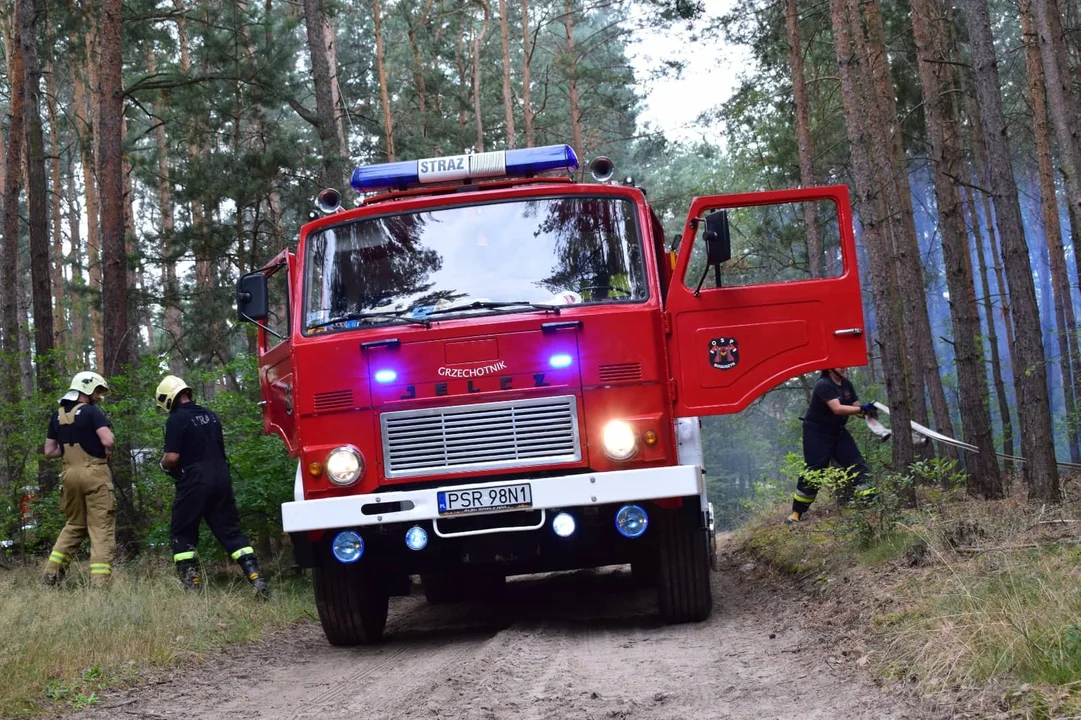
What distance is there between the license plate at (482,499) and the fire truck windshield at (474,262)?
1.10m

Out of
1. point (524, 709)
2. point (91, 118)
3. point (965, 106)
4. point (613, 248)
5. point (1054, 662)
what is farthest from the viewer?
point (91, 118)

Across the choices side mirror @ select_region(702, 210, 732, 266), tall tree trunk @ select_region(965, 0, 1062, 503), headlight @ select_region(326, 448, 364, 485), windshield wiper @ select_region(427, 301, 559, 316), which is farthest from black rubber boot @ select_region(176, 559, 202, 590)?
tall tree trunk @ select_region(965, 0, 1062, 503)

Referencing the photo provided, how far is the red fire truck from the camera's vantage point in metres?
6.88

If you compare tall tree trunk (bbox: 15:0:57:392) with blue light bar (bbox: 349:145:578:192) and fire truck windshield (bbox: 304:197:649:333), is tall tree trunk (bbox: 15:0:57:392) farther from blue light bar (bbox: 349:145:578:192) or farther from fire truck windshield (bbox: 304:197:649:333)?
fire truck windshield (bbox: 304:197:649:333)

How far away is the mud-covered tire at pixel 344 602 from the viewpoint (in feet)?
24.9

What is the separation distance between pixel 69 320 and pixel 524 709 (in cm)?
4235

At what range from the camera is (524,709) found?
4.99m

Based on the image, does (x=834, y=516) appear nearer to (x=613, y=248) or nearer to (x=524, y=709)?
(x=613, y=248)

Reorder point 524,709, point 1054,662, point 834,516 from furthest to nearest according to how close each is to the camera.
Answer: point 834,516 → point 524,709 → point 1054,662

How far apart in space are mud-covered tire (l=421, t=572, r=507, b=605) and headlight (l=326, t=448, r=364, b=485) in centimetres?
258

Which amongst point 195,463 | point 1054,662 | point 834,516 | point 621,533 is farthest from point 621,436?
point 834,516

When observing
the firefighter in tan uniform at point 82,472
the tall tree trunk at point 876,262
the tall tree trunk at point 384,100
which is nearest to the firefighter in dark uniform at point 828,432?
the tall tree trunk at point 876,262

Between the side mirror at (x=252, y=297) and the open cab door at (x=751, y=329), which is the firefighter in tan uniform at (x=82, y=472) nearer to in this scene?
the side mirror at (x=252, y=297)

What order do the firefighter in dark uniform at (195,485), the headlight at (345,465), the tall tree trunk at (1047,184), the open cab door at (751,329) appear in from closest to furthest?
the headlight at (345,465) < the open cab door at (751,329) < the firefighter in dark uniform at (195,485) < the tall tree trunk at (1047,184)
